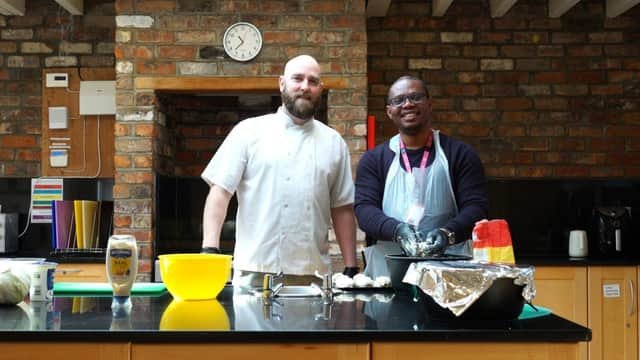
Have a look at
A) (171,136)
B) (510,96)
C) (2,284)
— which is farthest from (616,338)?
(2,284)

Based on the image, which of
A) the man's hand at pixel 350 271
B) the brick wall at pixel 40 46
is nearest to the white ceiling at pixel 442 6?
the brick wall at pixel 40 46

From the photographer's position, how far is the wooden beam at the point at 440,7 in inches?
182

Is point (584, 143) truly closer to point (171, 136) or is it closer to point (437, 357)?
point (171, 136)

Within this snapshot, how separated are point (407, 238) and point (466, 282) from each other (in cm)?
66

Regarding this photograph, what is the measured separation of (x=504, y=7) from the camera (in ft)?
15.4

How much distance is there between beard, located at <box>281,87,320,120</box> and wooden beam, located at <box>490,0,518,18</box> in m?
2.33

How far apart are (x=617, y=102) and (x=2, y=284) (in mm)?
4281

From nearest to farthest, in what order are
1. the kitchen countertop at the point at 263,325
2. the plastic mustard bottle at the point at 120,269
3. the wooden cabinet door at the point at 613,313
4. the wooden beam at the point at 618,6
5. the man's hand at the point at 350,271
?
the kitchen countertop at the point at 263,325, the plastic mustard bottle at the point at 120,269, the man's hand at the point at 350,271, the wooden cabinet door at the point at 613,313, the wooden beam at the point at 618,6

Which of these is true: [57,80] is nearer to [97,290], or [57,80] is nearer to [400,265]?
[97,290]

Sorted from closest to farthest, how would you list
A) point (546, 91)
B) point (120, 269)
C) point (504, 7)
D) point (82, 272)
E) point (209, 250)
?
Result: 1. point (120, 269)
2. point (209, 250)
3. point (82, 272)
4. point (504, 7)
5. point (546, 91)

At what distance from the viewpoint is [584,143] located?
500 centimetres

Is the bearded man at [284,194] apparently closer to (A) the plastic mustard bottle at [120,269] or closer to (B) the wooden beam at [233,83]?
(A) the plastic mustard bottle at [120,269]

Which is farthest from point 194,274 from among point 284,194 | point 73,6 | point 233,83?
point 73,6

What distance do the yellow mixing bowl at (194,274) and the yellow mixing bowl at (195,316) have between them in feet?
0.10
